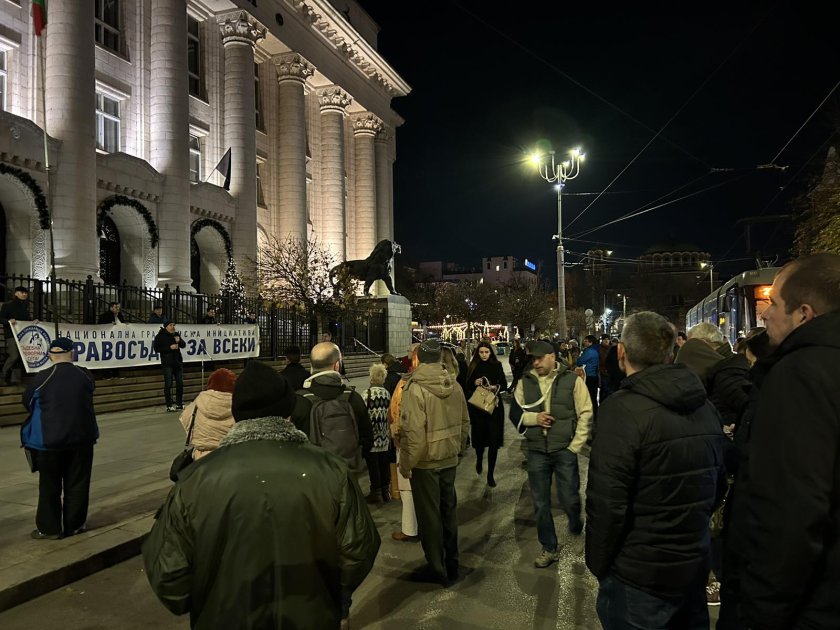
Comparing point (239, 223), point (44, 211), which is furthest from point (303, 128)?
point (44, 211)

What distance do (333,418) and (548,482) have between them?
1.89m

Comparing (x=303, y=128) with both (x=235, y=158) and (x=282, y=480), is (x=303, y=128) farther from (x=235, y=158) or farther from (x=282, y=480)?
(x=282, y=480)

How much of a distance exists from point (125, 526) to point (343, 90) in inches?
1406

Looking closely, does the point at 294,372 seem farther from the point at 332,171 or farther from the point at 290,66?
the point at 332,171

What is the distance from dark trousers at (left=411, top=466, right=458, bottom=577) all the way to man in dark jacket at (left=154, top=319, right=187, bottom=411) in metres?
10.1

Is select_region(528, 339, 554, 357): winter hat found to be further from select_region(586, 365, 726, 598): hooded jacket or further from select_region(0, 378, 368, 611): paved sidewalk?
select_region(0, 378, 368, 611): paved sidewalk

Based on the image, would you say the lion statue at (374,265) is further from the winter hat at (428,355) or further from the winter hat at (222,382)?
the winter hat at (222,382)

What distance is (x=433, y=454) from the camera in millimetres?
4766

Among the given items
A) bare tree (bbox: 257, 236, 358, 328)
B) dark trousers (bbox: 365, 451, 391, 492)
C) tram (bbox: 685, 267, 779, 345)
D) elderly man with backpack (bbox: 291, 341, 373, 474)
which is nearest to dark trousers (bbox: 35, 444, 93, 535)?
elderly man with backpack (bbox: 291, 341, 373, 474)

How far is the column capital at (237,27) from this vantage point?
2831 cm

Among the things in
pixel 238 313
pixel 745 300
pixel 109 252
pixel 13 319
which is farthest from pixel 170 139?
pixel 745 300

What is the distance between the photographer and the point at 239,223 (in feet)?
93.2

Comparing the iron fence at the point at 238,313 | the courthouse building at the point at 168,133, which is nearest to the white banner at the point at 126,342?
the iron fence at the point at 238,313

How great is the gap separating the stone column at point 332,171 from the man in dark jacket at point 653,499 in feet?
114
